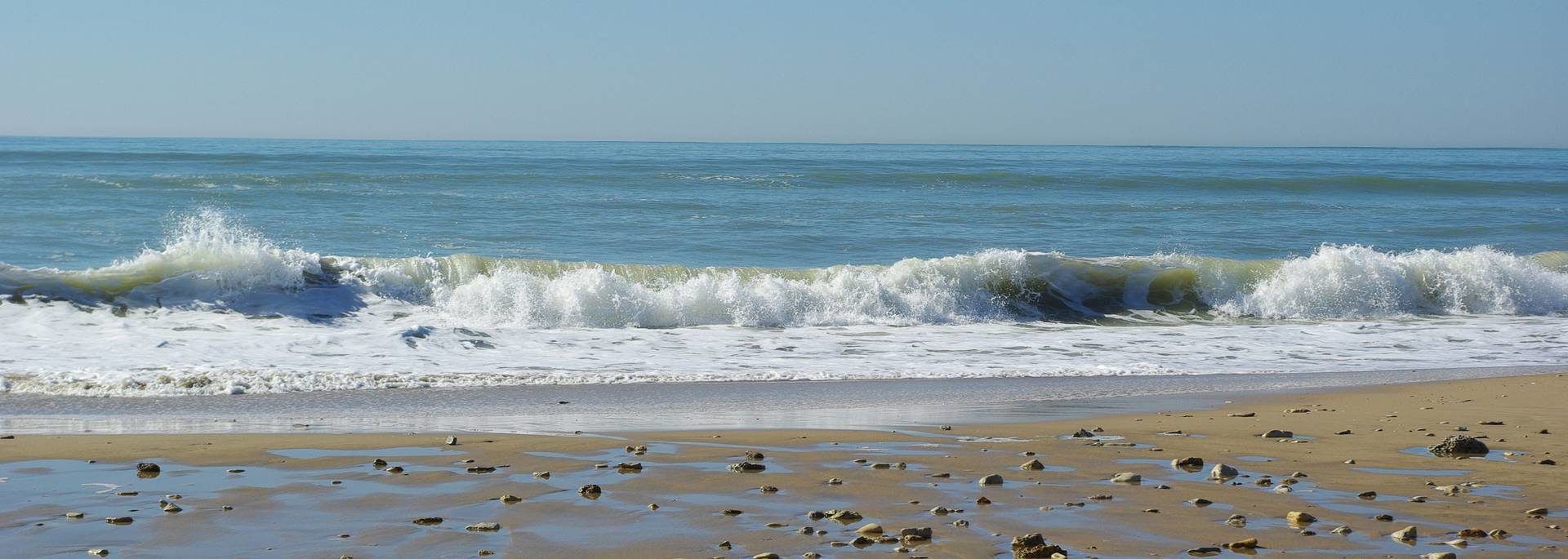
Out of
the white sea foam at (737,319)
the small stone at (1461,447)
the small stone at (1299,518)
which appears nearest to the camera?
the small stone at (1299,518)

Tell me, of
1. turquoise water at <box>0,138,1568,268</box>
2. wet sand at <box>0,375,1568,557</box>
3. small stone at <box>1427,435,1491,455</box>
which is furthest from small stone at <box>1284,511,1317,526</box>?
turquoise water at <box>0,138,1568,268</box>

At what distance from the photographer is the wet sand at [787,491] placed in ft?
12.6

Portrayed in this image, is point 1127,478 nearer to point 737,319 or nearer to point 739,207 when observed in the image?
point 737,319

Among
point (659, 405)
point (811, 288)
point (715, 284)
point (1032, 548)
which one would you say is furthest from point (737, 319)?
point (1032, 548)

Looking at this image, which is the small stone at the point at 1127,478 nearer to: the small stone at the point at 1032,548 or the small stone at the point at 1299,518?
the small stone at the point at 1299,518

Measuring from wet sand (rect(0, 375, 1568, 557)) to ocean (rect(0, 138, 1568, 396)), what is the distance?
2.67 meters

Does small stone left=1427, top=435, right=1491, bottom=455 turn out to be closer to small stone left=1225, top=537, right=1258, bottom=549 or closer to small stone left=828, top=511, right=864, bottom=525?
small stone left=1225, top=537, right=1258, bottom=549

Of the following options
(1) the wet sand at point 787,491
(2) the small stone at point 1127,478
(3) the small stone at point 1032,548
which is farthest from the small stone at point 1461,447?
(3) the small stone at point 1032,548

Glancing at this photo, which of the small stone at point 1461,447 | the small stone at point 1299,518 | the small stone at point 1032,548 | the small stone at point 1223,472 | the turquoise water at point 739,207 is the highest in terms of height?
the turquoise water at point 739,207

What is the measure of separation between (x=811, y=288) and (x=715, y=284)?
3.37ft

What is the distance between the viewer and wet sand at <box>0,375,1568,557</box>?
12.6 ft

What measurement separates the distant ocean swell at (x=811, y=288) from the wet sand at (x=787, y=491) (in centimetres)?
598

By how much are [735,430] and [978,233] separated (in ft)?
47.1

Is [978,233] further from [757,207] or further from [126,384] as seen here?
[126,384]
